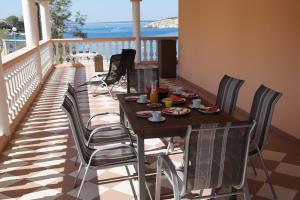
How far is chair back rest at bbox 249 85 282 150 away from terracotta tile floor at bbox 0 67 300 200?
546 mm

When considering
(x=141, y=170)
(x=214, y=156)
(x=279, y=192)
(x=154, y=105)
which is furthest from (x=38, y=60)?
(x=214, y=156)

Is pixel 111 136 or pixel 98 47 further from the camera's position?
pixel 98 47

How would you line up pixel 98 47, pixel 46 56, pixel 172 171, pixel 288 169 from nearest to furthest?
pixel 172 171, pixel 288 169, pixel 46 56, pixel 98 47

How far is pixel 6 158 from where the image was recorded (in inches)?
153

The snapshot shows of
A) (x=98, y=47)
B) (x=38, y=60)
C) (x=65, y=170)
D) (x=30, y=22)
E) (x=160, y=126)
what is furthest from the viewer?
(x=98, y=47)

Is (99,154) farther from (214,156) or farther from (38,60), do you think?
(38,60)

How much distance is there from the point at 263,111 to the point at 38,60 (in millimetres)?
6323

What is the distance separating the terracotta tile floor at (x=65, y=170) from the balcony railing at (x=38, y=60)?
1.59 feet

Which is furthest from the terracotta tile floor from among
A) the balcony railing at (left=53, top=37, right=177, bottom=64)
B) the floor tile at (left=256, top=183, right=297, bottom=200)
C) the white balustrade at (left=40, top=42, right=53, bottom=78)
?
the balcony railing at (left=53, top=37, right=177, bottom=64)

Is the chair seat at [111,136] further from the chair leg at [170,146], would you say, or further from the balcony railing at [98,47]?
the balcony railing at [98,47]

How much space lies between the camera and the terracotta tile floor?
9.97 feet

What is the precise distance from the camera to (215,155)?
205 centimetres

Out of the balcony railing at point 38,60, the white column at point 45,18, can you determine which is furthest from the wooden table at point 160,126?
the white column at point 45,18

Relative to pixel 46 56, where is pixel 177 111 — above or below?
below
